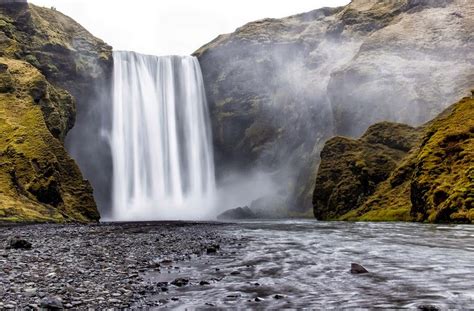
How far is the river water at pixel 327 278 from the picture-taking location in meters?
11.7

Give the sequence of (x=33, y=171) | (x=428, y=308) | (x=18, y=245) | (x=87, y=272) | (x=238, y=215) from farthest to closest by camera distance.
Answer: (x=238, y=215) < (x=33, y=171) < (x=18, y=245) < (x=87, y=272) < (x=428, y=308)

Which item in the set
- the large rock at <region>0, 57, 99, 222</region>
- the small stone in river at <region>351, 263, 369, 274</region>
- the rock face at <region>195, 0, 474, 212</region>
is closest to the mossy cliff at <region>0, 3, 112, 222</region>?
the large rock at <region>0, 57, 99, 222</region>

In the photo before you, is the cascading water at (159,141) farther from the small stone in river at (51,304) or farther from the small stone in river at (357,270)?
the small stone in river at (51,304)

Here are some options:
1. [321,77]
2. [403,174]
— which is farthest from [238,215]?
[321,77]

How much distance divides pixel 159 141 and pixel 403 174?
64172mm

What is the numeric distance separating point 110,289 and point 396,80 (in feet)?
355

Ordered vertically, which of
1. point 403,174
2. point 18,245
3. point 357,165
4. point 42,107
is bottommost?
point 18,245

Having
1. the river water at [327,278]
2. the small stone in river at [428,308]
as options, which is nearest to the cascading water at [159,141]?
the river water at [327,278]

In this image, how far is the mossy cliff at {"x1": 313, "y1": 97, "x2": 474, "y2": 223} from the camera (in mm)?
44938

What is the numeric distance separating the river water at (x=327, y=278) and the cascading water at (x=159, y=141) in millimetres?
81125

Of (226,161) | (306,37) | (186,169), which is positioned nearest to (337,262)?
(186,169)

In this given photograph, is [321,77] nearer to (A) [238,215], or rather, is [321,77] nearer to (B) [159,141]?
(A) [238,215]

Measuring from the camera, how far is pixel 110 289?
1284 cm

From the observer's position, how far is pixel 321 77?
5271 inches
